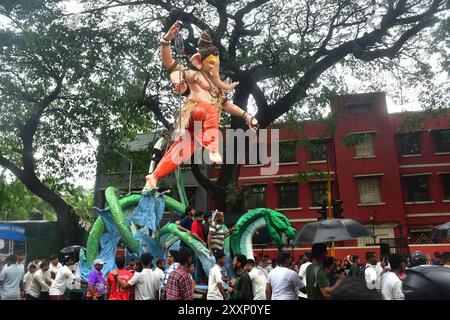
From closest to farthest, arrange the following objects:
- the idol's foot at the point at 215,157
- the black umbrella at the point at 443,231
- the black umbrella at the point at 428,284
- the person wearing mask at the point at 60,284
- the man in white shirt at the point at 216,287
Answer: the black umbrella at the point at 428,284, the man in white shirt at the point at 216,287, the person wearing mask at the point at 60,284, the idol's foot at the point at 215,157, the black umbrella at the point at 443,231

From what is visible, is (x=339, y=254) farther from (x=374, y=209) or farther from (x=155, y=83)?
(x=155, y=83)

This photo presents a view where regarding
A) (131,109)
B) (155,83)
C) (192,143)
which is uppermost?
(155,83)

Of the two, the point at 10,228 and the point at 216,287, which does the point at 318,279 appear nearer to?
the point at 216,287

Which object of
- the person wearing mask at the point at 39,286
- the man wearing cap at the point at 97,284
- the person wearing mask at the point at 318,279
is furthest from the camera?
the person wearing mask at the point at 39,286

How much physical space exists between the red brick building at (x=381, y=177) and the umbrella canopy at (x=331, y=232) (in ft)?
55.3

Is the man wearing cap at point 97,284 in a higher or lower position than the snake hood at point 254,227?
lower

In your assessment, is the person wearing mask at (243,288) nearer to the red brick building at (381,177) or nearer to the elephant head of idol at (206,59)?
the elephant head of idol at (206,59)

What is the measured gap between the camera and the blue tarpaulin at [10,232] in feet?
51.5

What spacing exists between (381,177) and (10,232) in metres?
18.6

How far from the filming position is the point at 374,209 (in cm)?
2409

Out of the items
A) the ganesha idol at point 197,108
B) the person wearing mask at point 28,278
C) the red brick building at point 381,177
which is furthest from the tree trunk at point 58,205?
the red brick building at point 381,177
